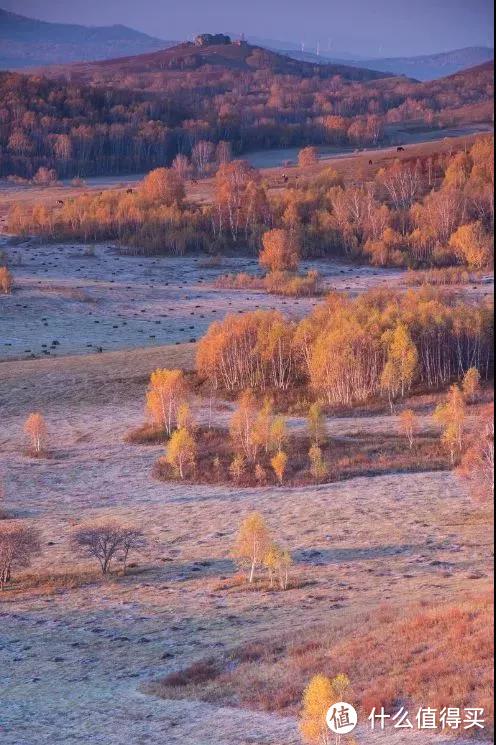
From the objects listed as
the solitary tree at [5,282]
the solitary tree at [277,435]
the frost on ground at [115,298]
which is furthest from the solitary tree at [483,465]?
the solitary tree at [5,282]

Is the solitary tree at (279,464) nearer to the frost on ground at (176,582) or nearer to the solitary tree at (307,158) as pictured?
the frost on ground at (176,582)

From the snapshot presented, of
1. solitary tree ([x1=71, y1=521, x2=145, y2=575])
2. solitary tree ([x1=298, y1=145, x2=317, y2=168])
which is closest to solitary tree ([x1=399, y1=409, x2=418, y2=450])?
solitary tree ([x1=71, y1=521, x2=145, y2=575])

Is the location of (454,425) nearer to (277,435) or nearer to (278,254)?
(277,435)

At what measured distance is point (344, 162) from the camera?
126188 mm

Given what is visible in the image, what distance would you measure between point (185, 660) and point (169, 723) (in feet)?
12.1

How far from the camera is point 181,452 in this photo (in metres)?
42.1

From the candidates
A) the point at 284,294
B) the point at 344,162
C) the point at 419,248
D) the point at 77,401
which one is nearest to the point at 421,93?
the point at 344,162

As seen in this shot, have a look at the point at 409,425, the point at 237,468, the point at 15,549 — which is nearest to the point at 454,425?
the point at 409,425

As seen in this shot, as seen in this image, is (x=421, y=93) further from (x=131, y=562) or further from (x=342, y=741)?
(x=342, y=741)

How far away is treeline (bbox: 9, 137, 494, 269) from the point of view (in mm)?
91250

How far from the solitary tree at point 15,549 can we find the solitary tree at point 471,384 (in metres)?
21.2

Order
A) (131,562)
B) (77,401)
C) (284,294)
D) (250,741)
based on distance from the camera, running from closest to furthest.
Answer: (250,741), (131,562), (77,401), (284,294)

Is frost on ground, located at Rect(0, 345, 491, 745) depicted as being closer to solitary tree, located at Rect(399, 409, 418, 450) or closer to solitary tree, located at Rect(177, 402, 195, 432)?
solitary tree, located at Rect(177, 402, 195, 432)

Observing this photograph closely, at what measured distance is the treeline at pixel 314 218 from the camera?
3593 inches
